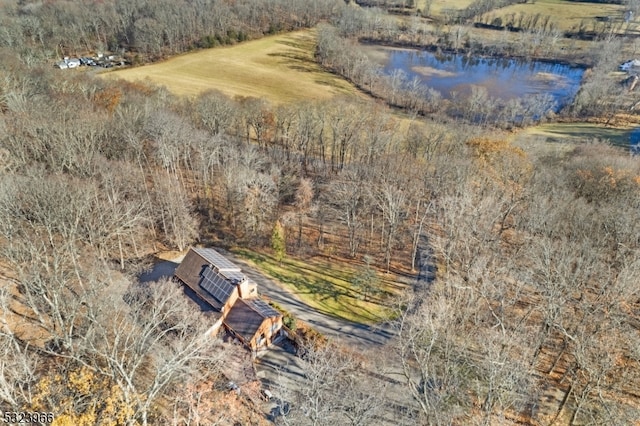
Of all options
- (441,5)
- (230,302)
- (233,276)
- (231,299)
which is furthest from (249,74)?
(441,5)

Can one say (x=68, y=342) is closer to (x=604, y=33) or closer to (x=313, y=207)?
(x=313, y=207)

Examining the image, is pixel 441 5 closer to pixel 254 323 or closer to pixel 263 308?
pixel 263 308

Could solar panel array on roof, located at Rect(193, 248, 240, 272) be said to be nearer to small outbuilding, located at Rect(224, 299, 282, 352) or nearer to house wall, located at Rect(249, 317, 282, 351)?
small outbuilding, located at Rect(224, 299, 282, 352)

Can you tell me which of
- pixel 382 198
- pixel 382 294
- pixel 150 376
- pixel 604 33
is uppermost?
pixel 604 33

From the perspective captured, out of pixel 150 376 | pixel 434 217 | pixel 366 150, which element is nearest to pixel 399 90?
pixel 366 150

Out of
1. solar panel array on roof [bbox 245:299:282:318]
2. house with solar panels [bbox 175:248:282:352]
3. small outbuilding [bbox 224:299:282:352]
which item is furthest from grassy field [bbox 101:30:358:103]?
small outbuilding [bbox 224:299:282:352]
